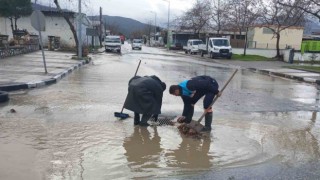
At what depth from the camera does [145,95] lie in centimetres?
703

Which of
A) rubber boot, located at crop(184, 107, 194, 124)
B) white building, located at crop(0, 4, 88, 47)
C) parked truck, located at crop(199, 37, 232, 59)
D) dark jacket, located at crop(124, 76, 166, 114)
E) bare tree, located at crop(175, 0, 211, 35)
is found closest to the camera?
dark jacket, located at crop(124, 76, 166, 114)

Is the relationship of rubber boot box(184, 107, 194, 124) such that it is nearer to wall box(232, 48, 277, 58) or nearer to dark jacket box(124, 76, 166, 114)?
dark jacket box(124, 76, 166, 114)

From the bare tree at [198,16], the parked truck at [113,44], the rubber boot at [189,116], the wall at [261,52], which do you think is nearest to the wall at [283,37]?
the bare tree at [198,16]

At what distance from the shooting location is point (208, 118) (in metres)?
7.24

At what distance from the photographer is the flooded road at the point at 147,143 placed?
500 centimetres

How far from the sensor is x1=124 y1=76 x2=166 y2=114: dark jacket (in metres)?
7.02

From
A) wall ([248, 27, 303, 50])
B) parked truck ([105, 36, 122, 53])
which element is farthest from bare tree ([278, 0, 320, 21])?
wall ([248, 27, 303, 50])

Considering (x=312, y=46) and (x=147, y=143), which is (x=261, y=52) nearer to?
(x=312, y=46)

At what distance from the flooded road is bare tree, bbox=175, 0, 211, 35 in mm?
48395

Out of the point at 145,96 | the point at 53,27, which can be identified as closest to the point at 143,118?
the point at 145,96

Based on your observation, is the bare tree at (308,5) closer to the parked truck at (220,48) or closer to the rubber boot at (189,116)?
the parked truck at (220,48)

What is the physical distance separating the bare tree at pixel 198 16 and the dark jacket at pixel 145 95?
50417 mm

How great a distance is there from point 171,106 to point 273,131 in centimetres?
291

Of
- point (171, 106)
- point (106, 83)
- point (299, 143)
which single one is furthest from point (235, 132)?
point (106, 83)
